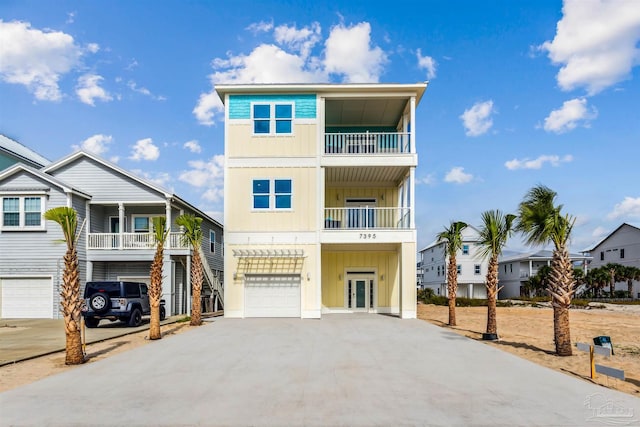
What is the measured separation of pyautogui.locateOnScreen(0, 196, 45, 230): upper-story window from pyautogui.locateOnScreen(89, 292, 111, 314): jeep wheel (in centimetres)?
736

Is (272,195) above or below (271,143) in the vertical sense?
below

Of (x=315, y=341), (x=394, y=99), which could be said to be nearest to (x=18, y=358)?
(x=315, y=341)

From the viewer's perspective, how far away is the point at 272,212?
20.7m

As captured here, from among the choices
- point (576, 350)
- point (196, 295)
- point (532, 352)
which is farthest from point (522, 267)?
point (196, 295)

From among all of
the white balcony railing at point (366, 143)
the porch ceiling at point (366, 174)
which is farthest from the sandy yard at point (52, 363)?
the white balcony railing at point (366, 143)

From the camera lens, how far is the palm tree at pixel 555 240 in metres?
11.4

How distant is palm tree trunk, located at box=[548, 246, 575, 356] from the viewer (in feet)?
37.1

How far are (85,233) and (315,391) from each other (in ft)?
64.9

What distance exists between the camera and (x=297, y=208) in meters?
20.7

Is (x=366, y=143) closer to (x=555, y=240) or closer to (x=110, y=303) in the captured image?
(x=555, y=240)

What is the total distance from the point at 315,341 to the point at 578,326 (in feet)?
43.4

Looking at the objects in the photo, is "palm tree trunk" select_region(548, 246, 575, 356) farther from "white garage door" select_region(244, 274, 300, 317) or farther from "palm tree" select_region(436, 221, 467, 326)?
"white garage door" select_region(244, 274, 300, 317)

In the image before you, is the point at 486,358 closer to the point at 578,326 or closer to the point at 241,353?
the point at 241,353

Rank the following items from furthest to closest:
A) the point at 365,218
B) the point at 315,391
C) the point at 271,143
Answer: the point at 365,218 < the point at 271,143 < the point at 315,391
